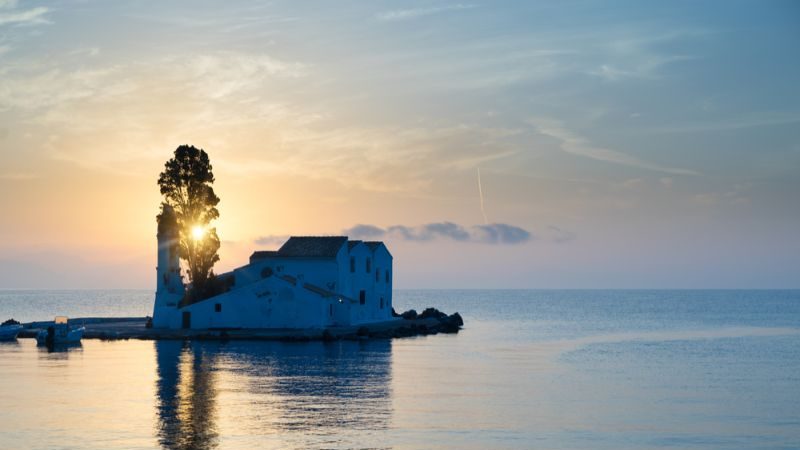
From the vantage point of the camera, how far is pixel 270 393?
166ft

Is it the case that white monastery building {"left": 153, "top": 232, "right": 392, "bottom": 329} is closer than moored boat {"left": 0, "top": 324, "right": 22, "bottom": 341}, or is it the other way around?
white monastery building {"left": 153, "top": 232, "right": 392, "bottom": 329}

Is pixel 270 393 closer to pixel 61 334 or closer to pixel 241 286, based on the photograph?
pixel 61 334

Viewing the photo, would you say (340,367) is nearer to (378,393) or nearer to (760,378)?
(378,393)

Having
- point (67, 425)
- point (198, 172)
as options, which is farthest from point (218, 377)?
point (198, 172)

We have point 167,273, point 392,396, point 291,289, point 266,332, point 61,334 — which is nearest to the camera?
point 392,396

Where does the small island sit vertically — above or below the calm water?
above

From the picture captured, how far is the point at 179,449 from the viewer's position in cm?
3531

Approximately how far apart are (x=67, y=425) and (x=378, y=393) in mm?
16028

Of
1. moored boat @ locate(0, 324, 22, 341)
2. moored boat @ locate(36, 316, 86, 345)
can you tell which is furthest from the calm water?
moored boat @ locate(0, 324, 22, 341)

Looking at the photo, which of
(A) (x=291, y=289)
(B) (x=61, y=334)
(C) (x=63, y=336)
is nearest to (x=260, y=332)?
(A) (x=291, y=289)

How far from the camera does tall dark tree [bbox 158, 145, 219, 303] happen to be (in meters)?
92.1

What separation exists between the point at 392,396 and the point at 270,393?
19.7 feet

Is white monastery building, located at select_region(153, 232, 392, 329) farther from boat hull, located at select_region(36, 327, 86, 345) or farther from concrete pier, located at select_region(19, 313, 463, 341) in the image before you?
boat hull, located at select_region(36, 327, 86, 345)

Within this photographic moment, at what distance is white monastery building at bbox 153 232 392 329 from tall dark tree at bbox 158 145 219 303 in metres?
2.32
